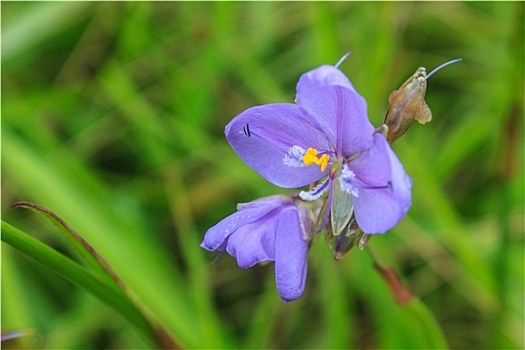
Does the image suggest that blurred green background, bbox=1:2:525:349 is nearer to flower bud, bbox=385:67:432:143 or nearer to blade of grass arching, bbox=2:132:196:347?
blade of grass arching, bbox=2:132:196:347

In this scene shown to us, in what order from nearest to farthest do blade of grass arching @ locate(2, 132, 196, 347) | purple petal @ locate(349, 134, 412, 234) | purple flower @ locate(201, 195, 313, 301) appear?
1. purple petal @ locate(349, 134, 412, 234)
2. purple flower @ locate(201, 195, 313, 301)
3. blade of grass arching @ locate(2, 132, 196, 347)

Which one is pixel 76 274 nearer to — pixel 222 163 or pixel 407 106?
pixel 407 106

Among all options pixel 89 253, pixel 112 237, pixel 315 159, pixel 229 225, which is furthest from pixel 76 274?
pixel 112 237

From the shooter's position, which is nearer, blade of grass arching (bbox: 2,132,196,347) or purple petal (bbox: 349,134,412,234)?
purple petal (bbox: 349,134,412,234)

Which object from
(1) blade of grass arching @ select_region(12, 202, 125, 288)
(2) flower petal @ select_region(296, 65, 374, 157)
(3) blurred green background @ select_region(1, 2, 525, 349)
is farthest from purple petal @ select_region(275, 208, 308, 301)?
(3) blurred green background @ select_region(1, 2, 525, 349)

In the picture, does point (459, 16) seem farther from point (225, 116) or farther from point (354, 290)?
point (354, 290)

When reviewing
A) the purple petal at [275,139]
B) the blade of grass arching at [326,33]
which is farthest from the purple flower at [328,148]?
the blade of grass arching at [326,33]

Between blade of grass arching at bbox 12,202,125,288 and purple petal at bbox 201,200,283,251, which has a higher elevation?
blade of grass arching at bbox 12,202,125,288
